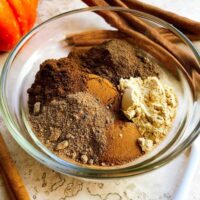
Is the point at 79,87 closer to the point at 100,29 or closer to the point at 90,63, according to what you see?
the point at 90,63

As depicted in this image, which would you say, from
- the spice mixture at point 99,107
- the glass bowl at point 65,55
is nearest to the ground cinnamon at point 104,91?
the spice mixture at point 99,107

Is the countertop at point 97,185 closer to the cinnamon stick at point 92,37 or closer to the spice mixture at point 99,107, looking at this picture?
the spice mixture at point 99,107

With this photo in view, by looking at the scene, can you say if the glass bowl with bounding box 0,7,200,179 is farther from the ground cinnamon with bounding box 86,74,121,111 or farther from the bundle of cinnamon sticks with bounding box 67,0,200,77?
the ground cinnamon with bounding box 86,74,121,111

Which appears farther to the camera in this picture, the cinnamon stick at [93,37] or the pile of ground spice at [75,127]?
the cinnamon stick at [93,37]

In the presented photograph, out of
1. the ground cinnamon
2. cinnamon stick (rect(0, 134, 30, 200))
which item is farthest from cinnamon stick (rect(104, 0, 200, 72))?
cinnamon stick (rect(0, 134, 30, 200))

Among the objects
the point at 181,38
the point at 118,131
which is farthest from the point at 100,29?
the point at 118,131

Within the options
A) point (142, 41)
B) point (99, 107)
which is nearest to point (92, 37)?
point (142, 41)

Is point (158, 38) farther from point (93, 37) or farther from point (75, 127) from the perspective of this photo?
point (75, 127)
